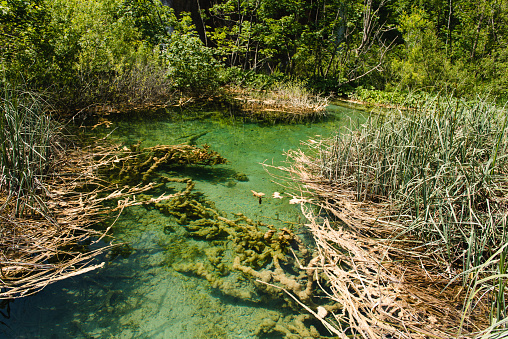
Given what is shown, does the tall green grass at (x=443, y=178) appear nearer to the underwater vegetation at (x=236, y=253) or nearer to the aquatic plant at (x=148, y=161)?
the underwater vegetation at (x=236, y=253)

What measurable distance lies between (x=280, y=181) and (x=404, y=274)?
204cm

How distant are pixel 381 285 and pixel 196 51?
7750 mm

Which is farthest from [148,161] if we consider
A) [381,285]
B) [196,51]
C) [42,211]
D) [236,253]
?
[196,51]

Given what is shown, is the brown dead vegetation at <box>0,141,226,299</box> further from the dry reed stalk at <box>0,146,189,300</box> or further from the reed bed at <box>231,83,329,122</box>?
the reed bed at <box>231,83,329,122</box>

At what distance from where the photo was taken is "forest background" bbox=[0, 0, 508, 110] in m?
4.67

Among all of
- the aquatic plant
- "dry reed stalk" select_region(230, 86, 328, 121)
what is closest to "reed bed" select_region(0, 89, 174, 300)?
the aquatic plant

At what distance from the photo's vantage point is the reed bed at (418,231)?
1650 mm

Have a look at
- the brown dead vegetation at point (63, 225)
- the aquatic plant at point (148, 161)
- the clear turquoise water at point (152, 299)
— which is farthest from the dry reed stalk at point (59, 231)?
the aquatic plant at point (148, 161)

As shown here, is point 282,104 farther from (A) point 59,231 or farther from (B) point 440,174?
(A) point 59,231

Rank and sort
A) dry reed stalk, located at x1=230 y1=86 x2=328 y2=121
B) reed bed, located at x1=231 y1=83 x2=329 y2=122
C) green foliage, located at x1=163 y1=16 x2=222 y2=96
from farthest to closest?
dry reed stalk, located at x1=230 y1=86 x2=328 y2=121, reed bed, located at x1=231 y1=83 x2=329 y2=122, green foliage, located at x1=163 y1=16 x2=222 y2=96

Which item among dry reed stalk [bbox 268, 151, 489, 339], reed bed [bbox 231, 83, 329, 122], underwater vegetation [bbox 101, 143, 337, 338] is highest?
reed bed [bbox 231, 83, 329, 122]

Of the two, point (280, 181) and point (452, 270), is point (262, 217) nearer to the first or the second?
point (280, 181)

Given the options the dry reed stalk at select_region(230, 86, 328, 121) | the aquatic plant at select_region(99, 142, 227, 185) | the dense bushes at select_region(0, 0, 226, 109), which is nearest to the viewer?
the aquatic plant at select_region(99, 142, 227, 185)

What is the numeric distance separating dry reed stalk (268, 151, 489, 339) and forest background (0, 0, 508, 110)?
151 cm
